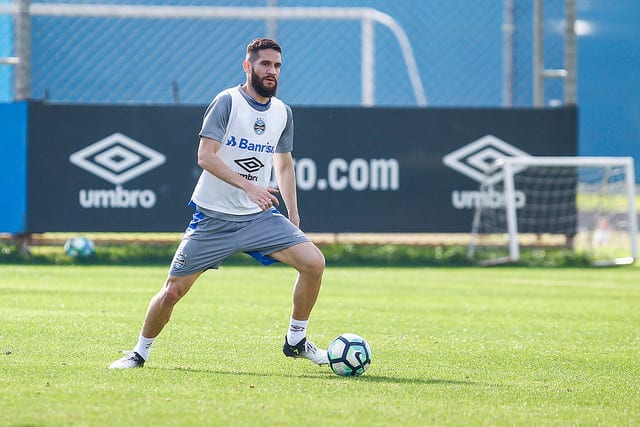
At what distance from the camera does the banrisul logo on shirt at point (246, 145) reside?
306 inches

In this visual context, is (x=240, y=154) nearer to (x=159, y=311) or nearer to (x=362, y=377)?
(x=159, y=311)

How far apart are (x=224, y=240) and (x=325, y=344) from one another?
64.1 inches

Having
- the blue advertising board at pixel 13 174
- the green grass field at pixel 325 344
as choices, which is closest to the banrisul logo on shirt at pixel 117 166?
the blue advertising board at pixel 13 174

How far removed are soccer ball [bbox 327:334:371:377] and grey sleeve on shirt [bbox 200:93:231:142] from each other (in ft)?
5.05

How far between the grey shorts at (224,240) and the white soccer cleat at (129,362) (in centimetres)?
59

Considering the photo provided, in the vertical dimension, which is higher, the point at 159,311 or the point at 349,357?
the point at 159,311

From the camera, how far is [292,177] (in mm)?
8242

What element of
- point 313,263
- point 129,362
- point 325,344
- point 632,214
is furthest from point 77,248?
point 313,263

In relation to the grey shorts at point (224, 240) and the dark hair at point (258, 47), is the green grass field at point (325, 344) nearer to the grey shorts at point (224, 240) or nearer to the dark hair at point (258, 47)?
the grey shorts at point (224, 240)

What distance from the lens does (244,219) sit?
309 inches

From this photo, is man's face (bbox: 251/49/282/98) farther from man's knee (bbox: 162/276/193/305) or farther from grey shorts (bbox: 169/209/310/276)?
man's knee (bbox: 162/276/193/305)

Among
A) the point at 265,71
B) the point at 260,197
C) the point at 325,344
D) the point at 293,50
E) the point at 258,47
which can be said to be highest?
the point at 293,50

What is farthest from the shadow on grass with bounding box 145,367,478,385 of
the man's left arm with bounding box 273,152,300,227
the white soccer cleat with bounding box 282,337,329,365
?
the man's left arm with bounding box 273,152,300,227

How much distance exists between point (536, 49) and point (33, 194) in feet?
27.9
